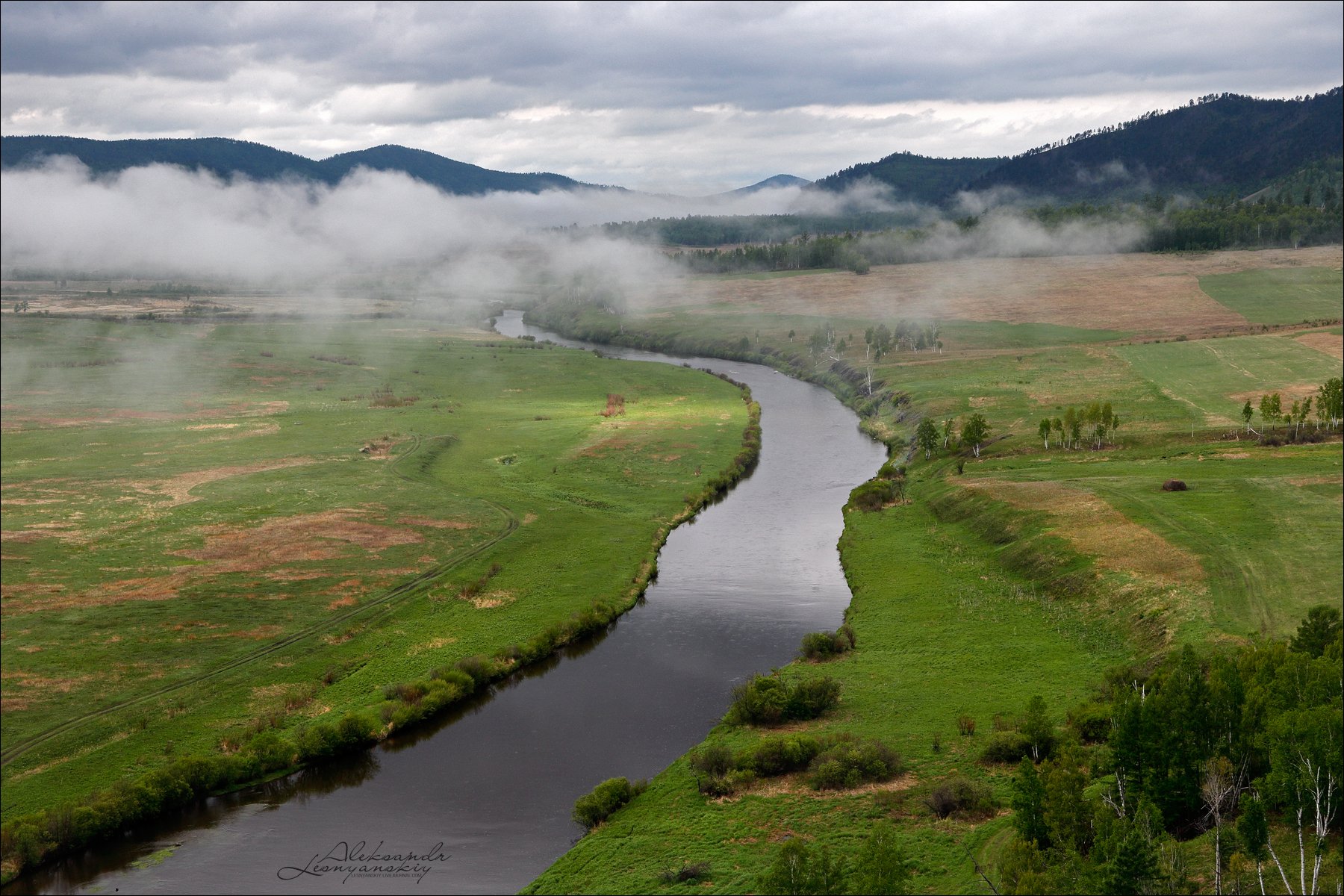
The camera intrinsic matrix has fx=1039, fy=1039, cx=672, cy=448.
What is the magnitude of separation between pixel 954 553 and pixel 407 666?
4108 cm

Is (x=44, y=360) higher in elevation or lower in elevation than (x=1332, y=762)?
higher

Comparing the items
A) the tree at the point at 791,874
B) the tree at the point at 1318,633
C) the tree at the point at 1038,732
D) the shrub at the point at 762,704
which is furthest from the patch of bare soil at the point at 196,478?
the tree at the point at 1318,633

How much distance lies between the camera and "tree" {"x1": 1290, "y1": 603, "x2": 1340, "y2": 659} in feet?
156

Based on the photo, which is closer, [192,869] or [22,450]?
[192,869]

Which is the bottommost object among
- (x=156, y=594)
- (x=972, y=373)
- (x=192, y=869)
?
(x=192, y=869)

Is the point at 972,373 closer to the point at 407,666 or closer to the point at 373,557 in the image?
the point at 373,557

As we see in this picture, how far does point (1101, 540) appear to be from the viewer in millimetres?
73000

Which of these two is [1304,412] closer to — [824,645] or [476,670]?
[824,645]

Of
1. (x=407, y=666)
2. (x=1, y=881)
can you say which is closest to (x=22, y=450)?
(x=407, y=666)

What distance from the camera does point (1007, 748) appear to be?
4731cm

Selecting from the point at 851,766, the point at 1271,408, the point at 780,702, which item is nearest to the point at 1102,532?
the point at 780,702

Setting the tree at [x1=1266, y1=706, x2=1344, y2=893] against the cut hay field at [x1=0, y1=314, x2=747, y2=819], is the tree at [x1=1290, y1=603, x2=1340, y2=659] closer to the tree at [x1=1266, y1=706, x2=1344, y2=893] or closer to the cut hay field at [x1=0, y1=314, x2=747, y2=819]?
the tree at [x1=1266, y1=706, x2=1344, y2=893]

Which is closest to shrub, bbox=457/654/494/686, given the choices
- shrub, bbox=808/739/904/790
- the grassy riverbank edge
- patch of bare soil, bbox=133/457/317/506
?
the grassy riverbank edge

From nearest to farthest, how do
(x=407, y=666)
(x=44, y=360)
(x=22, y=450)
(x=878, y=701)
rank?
(x=878, y=701)
(x=407, y=666)
(x=22, y=450)
(x=44, y=360)
